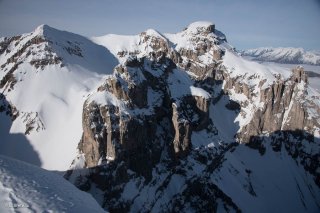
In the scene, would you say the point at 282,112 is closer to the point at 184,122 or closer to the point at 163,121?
the point at 184,122

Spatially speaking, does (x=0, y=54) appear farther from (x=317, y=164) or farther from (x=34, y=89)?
(x=317, y=164)

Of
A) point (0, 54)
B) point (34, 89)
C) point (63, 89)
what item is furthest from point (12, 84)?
point (0, 54)

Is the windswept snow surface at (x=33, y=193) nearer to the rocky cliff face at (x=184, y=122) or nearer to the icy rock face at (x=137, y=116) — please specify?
the rocky cliff face at (x=184, y=122)

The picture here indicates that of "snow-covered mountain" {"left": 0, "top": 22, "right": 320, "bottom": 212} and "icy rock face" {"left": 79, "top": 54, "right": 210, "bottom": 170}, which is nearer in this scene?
"icy rock face" {"left": 79, "top": 54, "right": 210, "bottom": 170}

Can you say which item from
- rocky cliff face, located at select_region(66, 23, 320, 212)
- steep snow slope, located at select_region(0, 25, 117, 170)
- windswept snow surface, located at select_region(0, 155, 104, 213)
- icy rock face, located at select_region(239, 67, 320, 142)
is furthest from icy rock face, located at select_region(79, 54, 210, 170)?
windswept snow surface, located at select_region(0, 155, 104, 213)

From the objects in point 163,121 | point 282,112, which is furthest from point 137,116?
point 282,112

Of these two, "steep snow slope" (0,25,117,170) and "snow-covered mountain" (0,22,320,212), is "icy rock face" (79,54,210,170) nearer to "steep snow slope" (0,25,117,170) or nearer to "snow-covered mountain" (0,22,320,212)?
"snow-covered mountain" (0,22,320,212)
